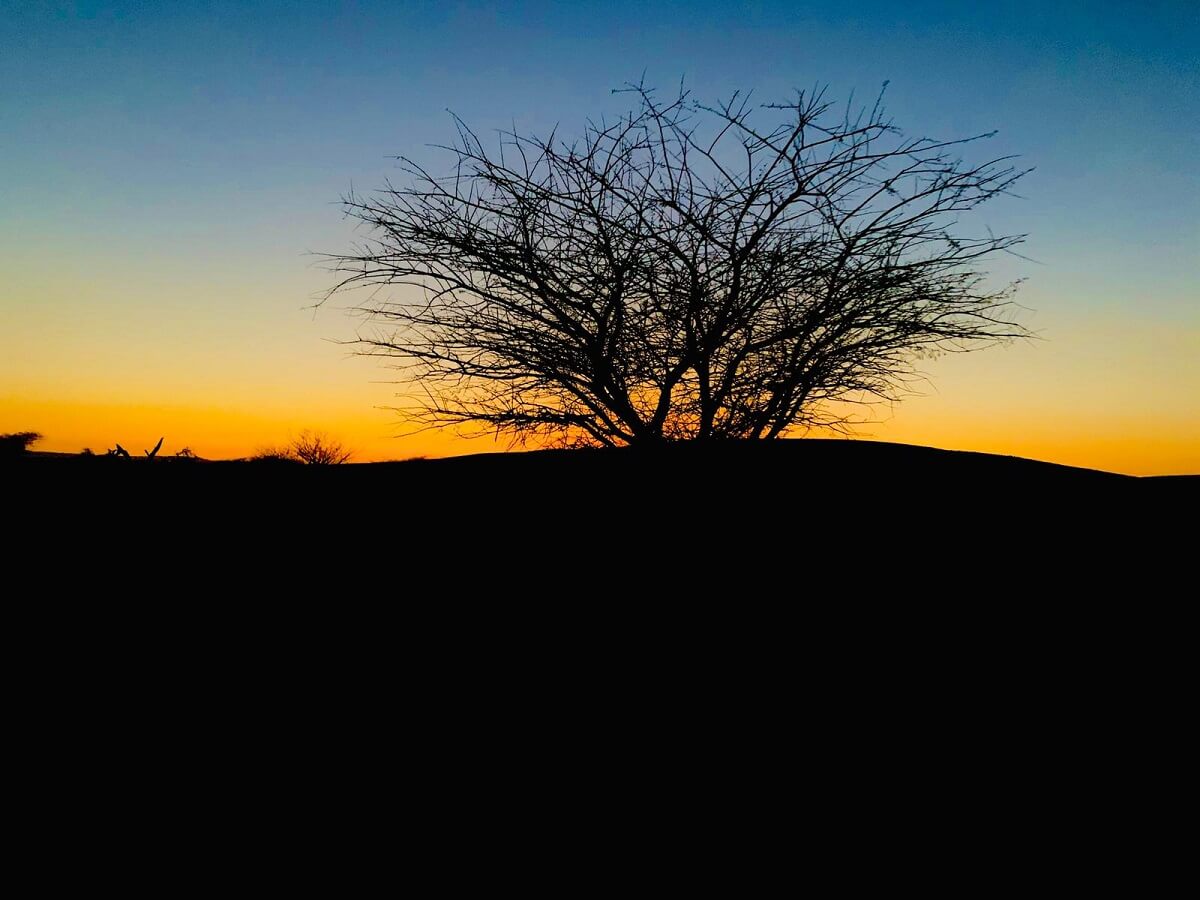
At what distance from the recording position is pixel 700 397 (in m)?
6.71

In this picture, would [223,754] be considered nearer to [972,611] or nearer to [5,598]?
[5,598]

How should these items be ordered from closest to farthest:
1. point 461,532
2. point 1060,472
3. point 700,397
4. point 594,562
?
point 594,562 → point 461,532 → point 1060,472 → point 700,397

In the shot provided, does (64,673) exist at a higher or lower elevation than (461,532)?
lower

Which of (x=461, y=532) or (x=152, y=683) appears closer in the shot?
(x=152, y=683)

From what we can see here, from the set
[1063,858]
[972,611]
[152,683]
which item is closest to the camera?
[1063,858]

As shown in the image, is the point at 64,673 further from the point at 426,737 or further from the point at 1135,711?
the point at 1135,711

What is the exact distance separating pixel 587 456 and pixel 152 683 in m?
1.95

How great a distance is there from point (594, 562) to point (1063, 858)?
59.5 inches

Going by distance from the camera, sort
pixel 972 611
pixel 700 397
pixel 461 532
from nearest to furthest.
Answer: pixel 972 611
pixel 461 532
pixel 700 397

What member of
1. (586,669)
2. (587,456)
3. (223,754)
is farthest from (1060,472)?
(223,754)

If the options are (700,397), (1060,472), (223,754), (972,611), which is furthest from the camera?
(700,397)

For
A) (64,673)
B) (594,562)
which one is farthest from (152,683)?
(594,562)

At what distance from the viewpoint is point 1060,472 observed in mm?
3561

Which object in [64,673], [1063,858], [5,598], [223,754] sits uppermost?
[5,598]
